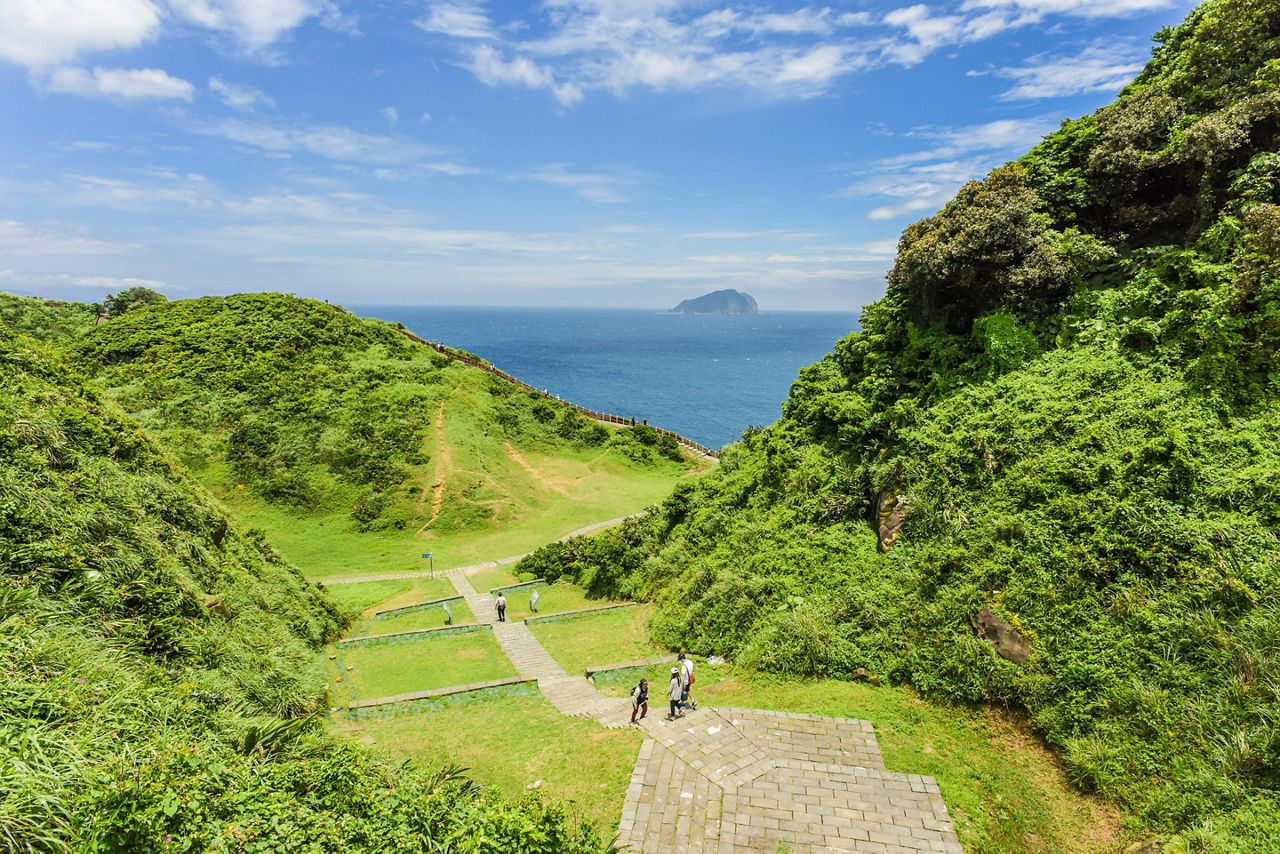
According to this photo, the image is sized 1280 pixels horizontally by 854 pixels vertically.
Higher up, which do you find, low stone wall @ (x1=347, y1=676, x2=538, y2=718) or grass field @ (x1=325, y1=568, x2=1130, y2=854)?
grass field @ (x1=325, y1=568, x2=1130, y2=854)

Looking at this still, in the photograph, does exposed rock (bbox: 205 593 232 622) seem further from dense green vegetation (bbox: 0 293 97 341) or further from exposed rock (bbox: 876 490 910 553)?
dense green vegetation (bbox: 0 293 97 341)

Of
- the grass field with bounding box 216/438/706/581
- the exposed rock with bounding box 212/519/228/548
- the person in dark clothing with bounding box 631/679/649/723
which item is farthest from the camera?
the grass field with bounding box 216/438/706/581

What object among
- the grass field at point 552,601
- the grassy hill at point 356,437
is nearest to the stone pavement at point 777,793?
the grass field at point 552,601

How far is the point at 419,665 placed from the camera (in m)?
19.0

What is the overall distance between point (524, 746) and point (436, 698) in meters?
4.09

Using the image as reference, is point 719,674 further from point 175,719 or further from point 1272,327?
point 1272,327

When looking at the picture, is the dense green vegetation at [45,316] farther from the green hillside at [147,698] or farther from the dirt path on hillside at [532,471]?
the green hillside at [147,698]

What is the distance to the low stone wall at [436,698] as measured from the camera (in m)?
A: 15.4

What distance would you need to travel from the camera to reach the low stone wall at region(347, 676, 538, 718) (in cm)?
1539

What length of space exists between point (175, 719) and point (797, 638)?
1342cm

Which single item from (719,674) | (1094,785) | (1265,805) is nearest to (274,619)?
(719,674)

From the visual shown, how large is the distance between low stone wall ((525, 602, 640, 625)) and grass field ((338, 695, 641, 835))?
6.57 metres

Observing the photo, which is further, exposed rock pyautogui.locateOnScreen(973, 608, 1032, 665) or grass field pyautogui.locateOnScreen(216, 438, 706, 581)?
grass field pyautogui.locateOnScreen(216, 438, 706, 581)

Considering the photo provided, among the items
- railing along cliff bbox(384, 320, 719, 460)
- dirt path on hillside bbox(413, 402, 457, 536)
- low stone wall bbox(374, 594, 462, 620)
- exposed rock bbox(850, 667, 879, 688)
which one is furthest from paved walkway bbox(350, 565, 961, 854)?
railing along cliff bbox(384, 320, 719, 460)
